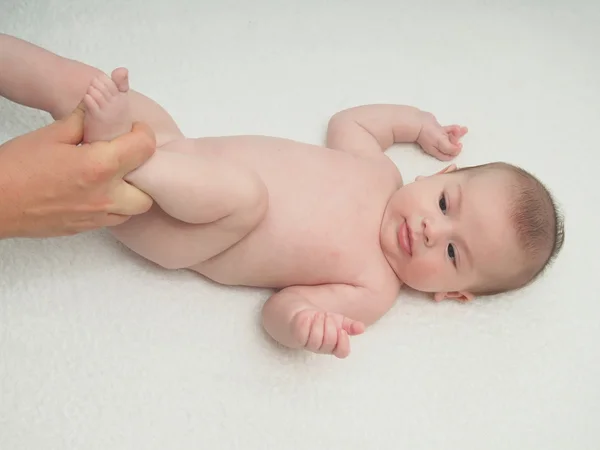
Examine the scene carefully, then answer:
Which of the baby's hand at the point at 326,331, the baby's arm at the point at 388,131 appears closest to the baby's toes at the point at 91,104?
the baby's hand at the point at 326,331

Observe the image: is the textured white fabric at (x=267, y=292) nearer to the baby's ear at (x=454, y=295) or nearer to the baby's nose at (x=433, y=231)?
the baby's ear at (x=454, y=295)

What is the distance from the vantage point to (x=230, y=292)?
1.15 meters

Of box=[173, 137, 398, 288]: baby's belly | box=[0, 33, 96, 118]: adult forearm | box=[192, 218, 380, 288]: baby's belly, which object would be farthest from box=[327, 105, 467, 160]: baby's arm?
box=[0, 33, 96, 118]: adult forearm

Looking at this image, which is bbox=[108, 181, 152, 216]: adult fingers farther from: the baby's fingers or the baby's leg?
the baby's fingers

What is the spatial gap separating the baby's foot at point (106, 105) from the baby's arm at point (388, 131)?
492 millimetres

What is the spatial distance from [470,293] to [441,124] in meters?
0.40

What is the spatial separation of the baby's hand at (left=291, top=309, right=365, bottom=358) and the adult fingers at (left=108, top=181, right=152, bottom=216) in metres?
0.28

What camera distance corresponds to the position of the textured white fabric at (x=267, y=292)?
3.42 feet

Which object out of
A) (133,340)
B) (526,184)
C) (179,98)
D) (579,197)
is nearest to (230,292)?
(133,340)

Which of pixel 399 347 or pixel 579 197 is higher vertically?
pixel 579 197

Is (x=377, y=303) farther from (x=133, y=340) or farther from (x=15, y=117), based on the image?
(x=15, y=117)

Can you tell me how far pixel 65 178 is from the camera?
0.85 metres

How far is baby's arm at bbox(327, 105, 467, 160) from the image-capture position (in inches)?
49.9

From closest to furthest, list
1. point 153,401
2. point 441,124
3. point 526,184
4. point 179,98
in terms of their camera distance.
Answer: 1. point 153,401
2. point 526,184
3. point 179,98
4. point 441,124
